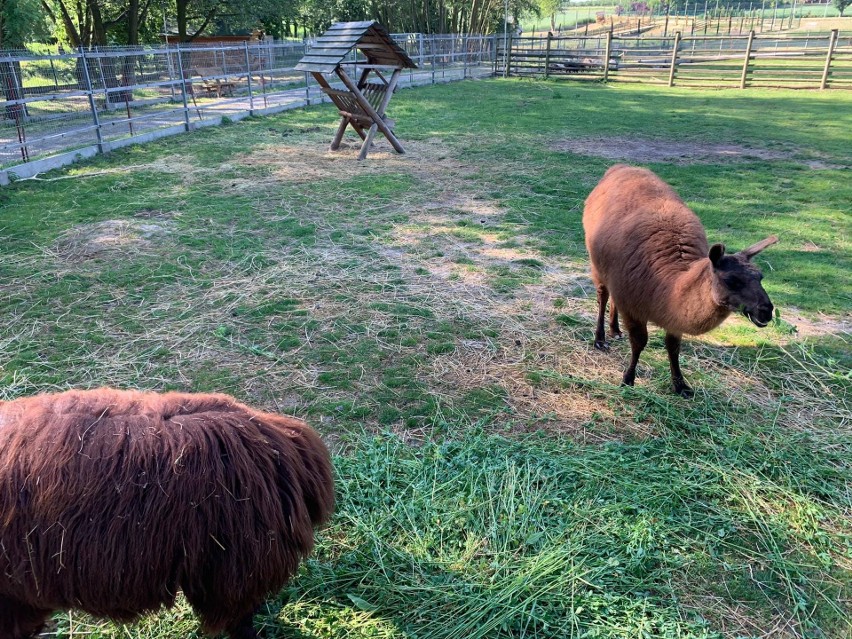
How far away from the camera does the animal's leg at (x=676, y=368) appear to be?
12.8 feet

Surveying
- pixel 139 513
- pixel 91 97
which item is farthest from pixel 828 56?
pixel 139 513

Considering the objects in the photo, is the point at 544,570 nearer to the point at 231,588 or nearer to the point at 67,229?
the point at 231,588

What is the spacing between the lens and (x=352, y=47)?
10.0 meters

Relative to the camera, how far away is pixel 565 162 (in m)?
10.4

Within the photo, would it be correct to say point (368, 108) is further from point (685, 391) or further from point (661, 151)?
point (685, 391)

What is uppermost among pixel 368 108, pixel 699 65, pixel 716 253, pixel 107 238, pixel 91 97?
pixel 699 65

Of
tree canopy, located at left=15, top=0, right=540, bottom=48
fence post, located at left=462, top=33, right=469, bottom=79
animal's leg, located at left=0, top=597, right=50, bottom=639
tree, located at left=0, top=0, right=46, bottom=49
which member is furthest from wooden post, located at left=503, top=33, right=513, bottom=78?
animal's leg, located at left=0, top=597, right=50, bottom=639

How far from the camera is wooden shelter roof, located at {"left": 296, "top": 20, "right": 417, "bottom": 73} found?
33.0ft

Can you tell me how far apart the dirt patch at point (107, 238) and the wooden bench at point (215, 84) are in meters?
10.7

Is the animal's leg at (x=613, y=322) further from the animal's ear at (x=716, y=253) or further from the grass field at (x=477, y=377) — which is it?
the animal's ear at (x=716, y=253)

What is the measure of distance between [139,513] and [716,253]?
3137 mm

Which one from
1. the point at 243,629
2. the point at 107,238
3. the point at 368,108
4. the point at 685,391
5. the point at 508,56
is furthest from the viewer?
the point at 508,56

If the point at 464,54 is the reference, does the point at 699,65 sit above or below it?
below

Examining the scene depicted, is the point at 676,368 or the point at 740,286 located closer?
the point at 740,286
